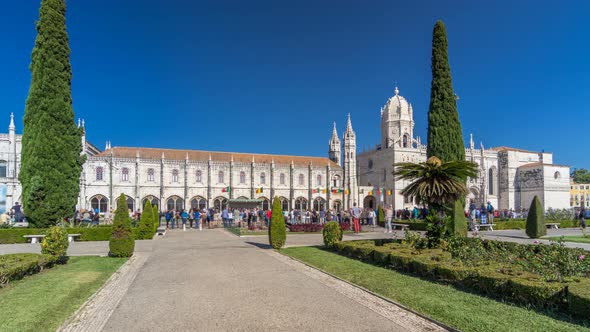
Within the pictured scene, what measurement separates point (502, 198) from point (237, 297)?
62245 mm

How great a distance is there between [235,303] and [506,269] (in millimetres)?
5947

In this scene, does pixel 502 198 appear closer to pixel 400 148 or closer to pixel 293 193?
pixel 400 148

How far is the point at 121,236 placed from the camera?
46.5 ft

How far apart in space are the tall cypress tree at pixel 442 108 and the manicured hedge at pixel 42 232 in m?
19.4

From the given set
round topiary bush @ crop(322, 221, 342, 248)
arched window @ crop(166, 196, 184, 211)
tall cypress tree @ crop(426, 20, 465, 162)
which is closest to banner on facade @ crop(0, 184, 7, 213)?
arched window @ crop(166, 196, 184, 211)

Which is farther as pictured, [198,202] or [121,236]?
[198,202]

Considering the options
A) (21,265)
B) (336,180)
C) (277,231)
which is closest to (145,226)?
(277,231)

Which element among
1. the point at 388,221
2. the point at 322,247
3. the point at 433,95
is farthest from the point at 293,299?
the point at 433,95

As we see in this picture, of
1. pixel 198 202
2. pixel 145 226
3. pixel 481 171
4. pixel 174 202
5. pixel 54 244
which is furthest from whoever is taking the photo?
pixel 481 171

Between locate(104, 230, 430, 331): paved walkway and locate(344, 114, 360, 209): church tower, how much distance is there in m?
42.7

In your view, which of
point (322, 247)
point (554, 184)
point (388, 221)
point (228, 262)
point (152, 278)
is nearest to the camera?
point (152, 278)

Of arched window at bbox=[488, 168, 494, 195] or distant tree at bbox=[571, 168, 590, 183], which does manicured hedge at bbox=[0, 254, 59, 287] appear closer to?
arched window at bbox=[488, 168, 494, 195]

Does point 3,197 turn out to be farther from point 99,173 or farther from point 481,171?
point 481,171

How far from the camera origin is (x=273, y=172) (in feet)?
171
